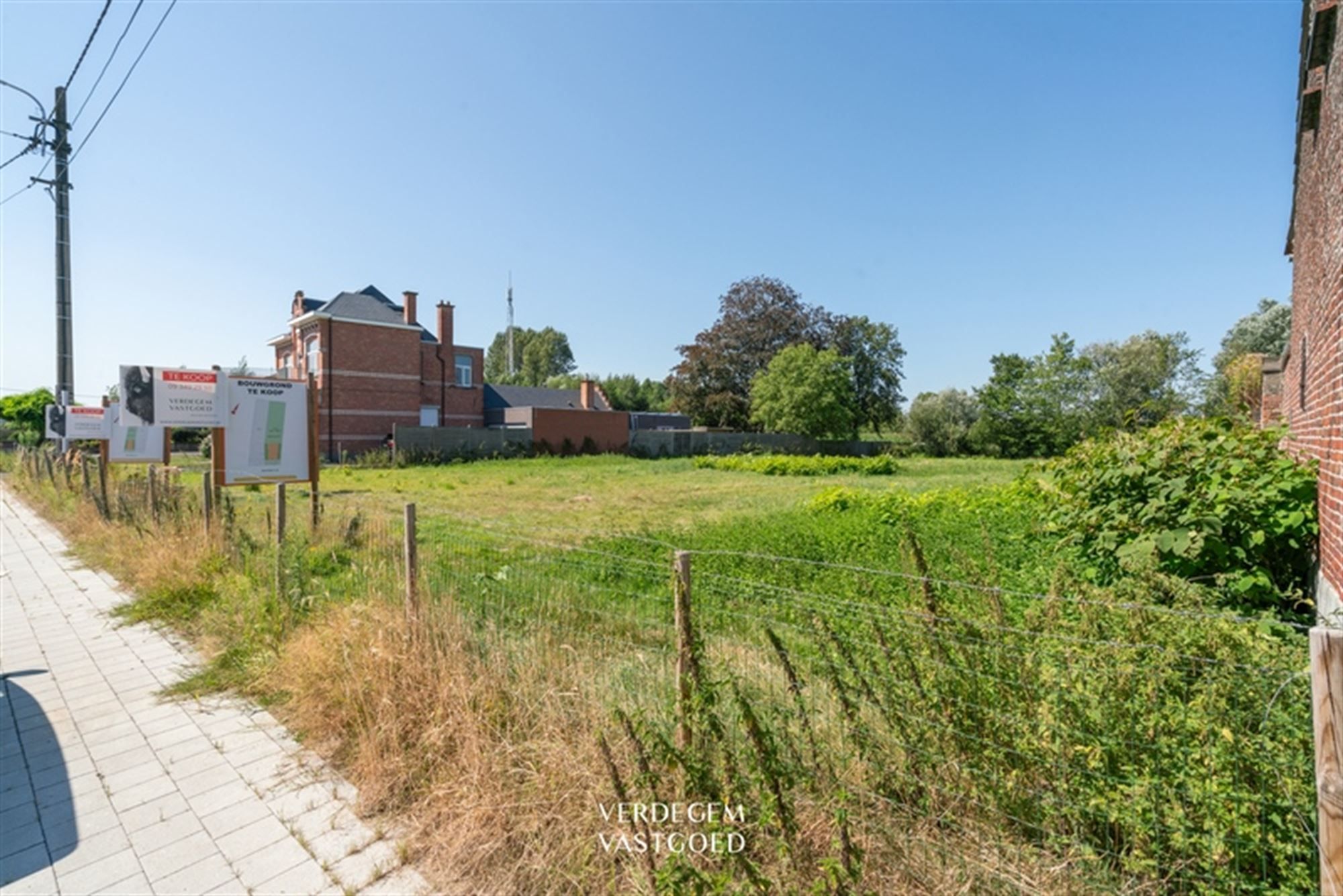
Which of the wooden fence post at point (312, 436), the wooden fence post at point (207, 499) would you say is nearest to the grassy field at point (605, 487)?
the wooden fence post at point (312, 436)

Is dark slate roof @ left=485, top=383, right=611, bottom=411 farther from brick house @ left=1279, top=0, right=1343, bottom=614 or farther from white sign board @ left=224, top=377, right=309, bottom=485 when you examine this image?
brick house @ left=1279, top=0, right=1343, bottom=614

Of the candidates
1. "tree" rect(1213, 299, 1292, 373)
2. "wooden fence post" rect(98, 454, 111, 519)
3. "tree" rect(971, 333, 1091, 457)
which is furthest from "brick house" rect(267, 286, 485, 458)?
"tree" rect(1213, 299, 1292, 373)

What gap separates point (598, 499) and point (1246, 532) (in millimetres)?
12146

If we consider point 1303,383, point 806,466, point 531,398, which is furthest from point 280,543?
point 531,398

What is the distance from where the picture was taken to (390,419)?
3095 centimetres

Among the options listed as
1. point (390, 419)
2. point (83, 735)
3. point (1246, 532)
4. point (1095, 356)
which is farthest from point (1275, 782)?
point (1095, 356)

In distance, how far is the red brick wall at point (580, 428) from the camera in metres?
32.9

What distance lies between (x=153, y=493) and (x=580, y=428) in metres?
26.7

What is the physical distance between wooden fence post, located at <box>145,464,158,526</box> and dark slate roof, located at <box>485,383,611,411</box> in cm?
2858

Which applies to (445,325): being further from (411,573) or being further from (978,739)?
(978,739)

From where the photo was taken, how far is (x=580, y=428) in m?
34.5

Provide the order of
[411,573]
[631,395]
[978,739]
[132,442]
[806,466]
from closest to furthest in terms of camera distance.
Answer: [978,739]
[411,573]
[132,442]
[806,466]
[631,395]

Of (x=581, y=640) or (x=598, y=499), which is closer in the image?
(x=581, y=640)

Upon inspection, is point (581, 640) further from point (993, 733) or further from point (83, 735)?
point (83, 735)
